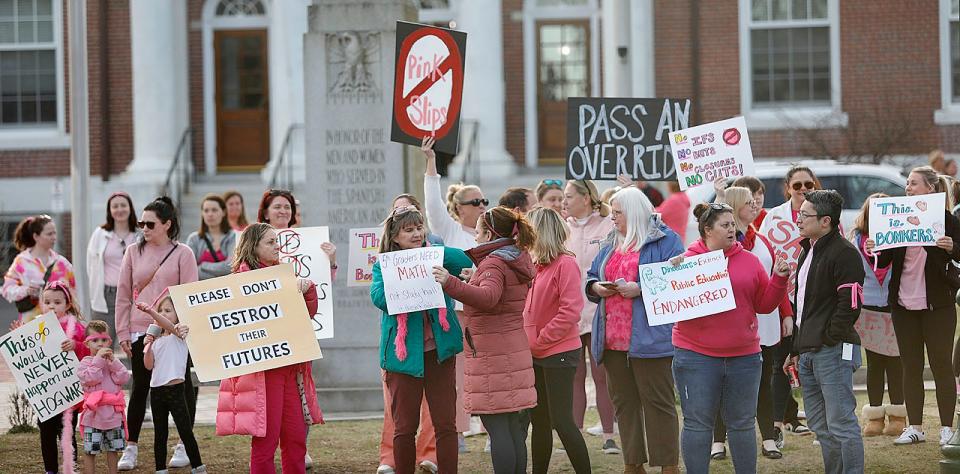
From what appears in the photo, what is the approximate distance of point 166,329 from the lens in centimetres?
770

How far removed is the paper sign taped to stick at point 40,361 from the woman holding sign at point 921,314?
17.1 feet

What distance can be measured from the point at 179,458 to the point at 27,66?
51.5 ft

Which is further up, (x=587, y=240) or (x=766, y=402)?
(x=587, y=240)

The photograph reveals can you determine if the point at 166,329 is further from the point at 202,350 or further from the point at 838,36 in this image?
the point at 838,36

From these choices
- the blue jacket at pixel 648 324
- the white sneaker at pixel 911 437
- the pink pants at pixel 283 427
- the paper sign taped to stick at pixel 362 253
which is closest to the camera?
the pink pants at pixel 283 427

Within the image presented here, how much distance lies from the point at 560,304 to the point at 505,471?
3.59ft

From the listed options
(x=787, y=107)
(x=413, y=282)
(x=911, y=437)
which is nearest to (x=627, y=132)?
(x=911, y=437)

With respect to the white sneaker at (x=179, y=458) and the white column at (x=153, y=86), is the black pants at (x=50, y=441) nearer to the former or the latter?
the white sneaker at (x=179, y=458)

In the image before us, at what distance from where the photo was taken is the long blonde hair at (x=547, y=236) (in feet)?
25.8

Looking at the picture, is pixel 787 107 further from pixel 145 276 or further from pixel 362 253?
pixel 145 276

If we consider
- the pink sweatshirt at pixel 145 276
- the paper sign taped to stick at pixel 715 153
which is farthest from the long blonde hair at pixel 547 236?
the pink sweatshirt at pixel 145 276

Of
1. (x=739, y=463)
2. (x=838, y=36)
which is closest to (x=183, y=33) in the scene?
(x=838, y=36)

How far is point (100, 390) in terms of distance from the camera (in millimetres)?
8039

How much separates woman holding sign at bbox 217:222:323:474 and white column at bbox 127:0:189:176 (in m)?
14.3
